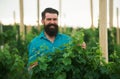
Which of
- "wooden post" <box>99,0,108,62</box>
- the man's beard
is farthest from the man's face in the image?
"wooden post" <box>99,0,108,62</box>

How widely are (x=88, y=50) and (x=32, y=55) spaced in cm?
68

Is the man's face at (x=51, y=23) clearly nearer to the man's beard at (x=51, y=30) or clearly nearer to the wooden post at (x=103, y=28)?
the man's beard at (x=51, y=30)

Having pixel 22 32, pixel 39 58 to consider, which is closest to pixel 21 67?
pixel 39 58

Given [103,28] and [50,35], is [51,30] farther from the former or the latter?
[103,28]

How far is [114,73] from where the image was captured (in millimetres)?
4465

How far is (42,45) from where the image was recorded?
4402 mm

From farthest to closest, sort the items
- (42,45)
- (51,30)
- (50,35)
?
(50,35)
(51,30)
(42,45)

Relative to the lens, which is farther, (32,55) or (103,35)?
(103,35)

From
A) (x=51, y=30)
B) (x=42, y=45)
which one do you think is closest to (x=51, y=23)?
(x=51, y=30)

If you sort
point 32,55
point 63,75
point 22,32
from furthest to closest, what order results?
point 22,32 → point 32,55 → point 63,75

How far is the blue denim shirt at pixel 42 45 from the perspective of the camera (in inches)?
174

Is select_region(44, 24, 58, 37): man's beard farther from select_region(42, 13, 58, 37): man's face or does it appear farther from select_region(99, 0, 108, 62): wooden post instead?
select_region(99, 0, 108, 62): wooden post

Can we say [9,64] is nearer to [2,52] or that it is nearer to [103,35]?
[2,52]

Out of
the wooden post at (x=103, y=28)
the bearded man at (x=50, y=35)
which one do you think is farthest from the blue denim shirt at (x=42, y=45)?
the wooden post at (x=103, y=28)
